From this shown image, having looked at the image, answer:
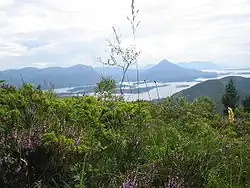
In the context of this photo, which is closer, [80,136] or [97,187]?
[97,187]

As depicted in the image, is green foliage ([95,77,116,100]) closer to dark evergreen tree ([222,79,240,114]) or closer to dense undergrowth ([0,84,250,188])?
dense undergrowth ([0,84,250,188])

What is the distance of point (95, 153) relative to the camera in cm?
357

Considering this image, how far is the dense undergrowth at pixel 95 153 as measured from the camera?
3.23m

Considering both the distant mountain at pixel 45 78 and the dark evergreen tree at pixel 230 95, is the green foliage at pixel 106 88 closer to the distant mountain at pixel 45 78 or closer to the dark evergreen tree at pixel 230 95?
the distant mountain at pixel 45 78

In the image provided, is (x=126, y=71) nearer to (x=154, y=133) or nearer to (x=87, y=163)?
(x=154, y=133)

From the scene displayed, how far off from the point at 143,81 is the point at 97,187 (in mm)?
3963

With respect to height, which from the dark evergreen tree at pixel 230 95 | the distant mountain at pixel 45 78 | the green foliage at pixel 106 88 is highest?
the distant mountain at pixel 45 78

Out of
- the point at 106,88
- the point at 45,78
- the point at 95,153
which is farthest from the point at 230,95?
the point at 95,153

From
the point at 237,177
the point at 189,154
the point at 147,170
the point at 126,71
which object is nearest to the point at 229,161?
the point at 237,177

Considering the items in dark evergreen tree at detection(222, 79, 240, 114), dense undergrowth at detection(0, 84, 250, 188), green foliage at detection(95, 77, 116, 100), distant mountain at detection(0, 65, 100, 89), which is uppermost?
distant mountain at detection(0, 65, 100, 89)

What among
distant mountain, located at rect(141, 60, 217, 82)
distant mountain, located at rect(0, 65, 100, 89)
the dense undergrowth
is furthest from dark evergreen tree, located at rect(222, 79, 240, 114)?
the dense undergrowth

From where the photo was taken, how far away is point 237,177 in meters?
3.77

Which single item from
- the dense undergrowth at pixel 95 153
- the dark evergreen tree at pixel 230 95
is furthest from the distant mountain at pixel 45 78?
the dark evergreen tree at pixel 230 95

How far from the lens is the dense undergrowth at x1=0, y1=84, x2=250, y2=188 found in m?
3.23
